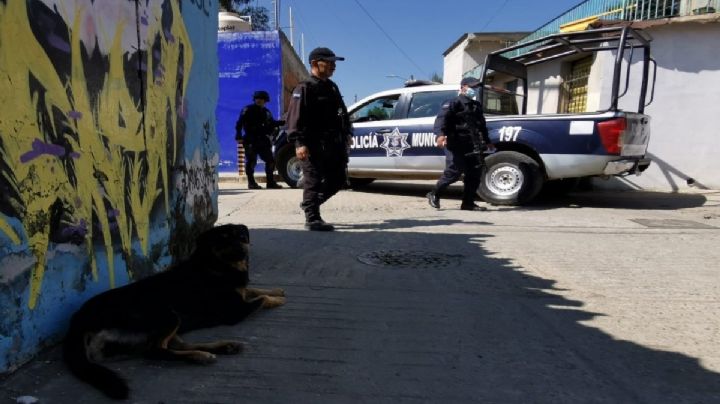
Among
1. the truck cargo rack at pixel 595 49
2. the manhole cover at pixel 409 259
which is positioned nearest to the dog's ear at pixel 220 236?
the manhole cover at pixel 409 259

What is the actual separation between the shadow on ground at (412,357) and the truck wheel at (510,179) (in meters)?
3.71

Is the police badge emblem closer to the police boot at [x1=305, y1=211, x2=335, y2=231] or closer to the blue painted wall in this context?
the police boot at [x1=305, y1=211, x2=335, y2=231]

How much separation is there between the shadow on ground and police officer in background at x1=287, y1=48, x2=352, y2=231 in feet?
5.10

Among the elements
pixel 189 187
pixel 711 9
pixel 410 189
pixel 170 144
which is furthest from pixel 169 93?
pixel 711 9

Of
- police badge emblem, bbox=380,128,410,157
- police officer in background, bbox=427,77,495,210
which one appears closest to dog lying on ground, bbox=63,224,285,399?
police officer in background, bbox=427,77,495,210

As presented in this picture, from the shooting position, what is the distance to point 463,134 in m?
6.44

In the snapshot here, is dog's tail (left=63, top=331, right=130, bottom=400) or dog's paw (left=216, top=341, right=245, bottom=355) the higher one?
dog's tail (left=63, top=331, right=130, bottom=400)

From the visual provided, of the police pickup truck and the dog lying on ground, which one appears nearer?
the dog lying on ground

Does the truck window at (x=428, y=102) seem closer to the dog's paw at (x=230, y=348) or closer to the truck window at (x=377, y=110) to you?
the truck window at (x=377, y=110)

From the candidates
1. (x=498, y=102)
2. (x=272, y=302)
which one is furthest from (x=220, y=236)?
(x=498, y=102)

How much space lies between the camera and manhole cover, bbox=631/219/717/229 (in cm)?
585

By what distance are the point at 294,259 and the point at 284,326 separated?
57.1 inches

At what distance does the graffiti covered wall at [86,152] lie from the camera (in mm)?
1832

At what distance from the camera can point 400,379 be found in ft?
6.74
